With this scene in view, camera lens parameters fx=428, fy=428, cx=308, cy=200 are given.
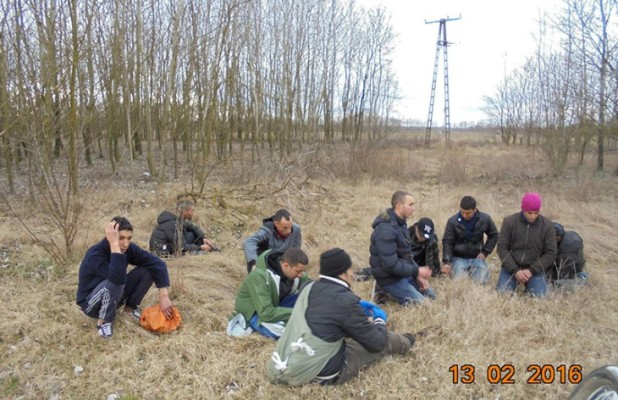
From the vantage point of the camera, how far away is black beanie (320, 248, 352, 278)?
9.68ft

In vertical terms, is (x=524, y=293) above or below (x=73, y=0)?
below

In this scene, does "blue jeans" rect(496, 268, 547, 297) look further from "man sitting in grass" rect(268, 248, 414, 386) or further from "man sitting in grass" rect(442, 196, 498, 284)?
"man sitting in grass" rect(268, 248, 414, 386)

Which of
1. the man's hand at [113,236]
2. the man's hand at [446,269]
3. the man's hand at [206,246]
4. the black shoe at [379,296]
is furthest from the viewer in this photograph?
the man's hand at [206,246]

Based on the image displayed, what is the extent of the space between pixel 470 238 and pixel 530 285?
0.95m

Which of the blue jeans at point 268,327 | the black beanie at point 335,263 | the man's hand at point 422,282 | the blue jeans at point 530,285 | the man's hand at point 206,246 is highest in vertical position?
the black beanie at point 335,263

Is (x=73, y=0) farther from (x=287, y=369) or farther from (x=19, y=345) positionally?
(x=287, y=369)

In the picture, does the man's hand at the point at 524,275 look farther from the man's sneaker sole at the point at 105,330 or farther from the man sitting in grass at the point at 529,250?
the man's sneaker sole at the point at 105,330

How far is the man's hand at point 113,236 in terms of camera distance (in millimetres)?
3459

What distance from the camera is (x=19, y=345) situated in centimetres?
351

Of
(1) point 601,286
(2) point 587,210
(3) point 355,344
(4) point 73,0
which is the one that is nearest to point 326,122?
(2) point 587,210

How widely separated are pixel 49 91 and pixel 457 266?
5961 mm

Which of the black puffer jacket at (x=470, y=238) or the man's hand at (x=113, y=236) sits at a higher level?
the man's hand at (x=113, y=236)
